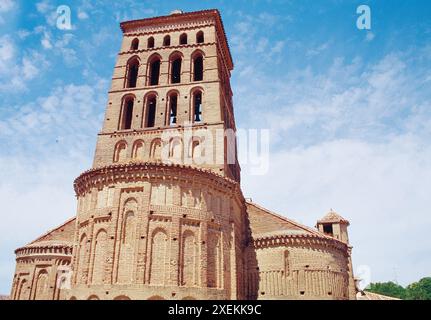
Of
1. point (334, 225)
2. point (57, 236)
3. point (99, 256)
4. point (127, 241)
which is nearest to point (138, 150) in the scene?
point (57, 236)

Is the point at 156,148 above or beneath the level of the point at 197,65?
beneath

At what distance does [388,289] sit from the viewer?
3307 inches

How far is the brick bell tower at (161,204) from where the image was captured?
52.2ft

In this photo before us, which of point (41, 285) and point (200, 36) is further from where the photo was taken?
point (200, 36)

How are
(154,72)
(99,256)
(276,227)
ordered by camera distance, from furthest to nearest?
(154,72)
(276,227)
(99,256)

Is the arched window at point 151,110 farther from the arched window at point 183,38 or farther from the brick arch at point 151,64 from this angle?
the arched window at point 183,38

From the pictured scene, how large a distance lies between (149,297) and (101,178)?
6210 mm

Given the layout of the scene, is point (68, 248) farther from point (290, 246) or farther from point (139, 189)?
point (290, 246)

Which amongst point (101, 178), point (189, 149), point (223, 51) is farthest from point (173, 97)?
point (101, 178)

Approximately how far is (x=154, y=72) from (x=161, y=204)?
49.6 ft

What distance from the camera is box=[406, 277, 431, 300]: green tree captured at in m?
75.6

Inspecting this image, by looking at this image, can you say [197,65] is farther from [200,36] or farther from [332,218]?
[332,218]

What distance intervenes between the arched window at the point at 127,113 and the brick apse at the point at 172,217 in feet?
0.48

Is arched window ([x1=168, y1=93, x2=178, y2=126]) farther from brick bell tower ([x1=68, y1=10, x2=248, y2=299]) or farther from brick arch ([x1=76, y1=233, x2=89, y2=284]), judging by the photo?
brick arch ([x1=76, y1=233, x2=89, y2=284])
